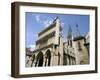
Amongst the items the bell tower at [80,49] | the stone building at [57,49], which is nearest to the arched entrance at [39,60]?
the stone building at [57,49]

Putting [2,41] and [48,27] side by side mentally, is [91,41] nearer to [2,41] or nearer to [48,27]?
[48,27]

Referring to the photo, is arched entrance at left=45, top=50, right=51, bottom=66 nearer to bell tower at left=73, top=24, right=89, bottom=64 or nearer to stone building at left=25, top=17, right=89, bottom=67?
stone building at left=25, top=17, right=89, bottom=67

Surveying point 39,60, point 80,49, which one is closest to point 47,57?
point 39,60

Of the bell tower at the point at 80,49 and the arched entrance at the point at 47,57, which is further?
the bell tower at the point at 80,49

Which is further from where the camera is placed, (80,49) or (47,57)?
(80,49)

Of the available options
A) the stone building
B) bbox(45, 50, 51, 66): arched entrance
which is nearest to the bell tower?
the stone building

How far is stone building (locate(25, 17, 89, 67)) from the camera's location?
1.77m

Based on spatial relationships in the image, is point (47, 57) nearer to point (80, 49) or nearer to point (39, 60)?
point (39, 60)

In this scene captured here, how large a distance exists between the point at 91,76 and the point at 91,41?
11.7 inches

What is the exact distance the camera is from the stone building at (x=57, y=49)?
177 centimetres

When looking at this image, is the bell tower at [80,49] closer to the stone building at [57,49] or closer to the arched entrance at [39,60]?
the stone building at [57,49]

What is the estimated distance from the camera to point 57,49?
184 centimetres

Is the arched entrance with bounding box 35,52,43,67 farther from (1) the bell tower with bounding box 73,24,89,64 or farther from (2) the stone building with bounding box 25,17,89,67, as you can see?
(1) the bell tower with bounding box 73,24,89,64

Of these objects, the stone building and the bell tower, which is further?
the bell tower
